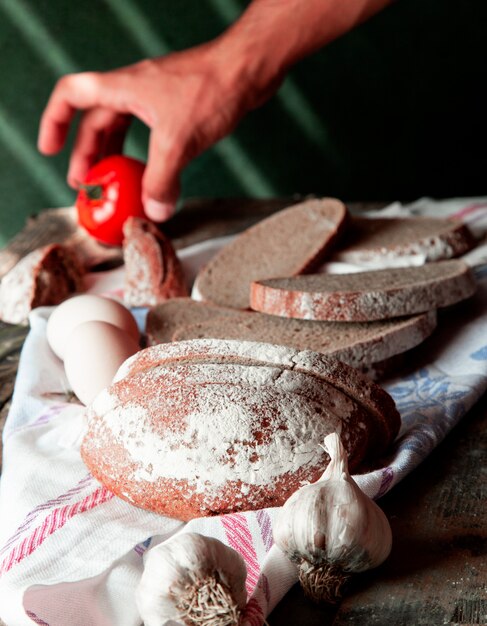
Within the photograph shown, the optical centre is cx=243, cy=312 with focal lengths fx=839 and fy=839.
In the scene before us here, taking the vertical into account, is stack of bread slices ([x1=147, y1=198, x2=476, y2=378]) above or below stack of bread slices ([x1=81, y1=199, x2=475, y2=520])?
below

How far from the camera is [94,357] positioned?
1592 millimetres

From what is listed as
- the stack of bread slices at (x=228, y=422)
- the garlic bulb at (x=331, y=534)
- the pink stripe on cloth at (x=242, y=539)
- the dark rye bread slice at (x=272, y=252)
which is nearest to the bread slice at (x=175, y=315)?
the dark rye bread slice at (x=272, y=252)

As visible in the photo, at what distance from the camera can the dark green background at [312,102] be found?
383 centimetres

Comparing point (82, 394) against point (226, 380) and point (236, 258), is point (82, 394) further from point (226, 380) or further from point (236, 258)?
point (236, 258)

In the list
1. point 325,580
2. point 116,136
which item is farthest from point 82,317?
point 116,136

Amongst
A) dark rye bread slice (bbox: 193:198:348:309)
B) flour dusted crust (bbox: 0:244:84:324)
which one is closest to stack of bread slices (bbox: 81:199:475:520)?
dark rye bread slice (bbox: 193:198:348:309)

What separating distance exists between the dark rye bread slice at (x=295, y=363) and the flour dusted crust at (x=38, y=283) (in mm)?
964

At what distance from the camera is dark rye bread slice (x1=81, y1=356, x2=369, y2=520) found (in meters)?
1.21

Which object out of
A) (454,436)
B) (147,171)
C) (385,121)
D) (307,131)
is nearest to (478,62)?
(385,121)

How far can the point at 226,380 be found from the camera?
4.18 feet

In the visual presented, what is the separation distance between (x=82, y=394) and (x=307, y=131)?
2.80m

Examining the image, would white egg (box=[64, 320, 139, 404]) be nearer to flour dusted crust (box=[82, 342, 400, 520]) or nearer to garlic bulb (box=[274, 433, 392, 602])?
flour dusted crust (box=[82, 342, 400, 520])

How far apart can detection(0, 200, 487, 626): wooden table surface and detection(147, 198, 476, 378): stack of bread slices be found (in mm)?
276

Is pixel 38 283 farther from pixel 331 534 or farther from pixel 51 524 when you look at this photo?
pixel 331 534
